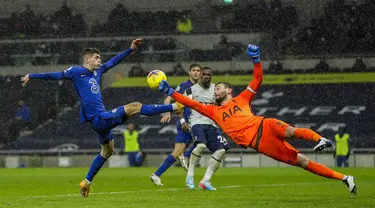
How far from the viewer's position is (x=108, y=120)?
13109 mm

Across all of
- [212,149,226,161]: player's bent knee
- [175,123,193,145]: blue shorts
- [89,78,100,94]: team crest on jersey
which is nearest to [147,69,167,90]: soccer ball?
[89,78,100,94]: team crest on jersey

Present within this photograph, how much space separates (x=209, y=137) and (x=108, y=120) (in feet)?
10.5

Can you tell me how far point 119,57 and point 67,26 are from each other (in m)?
30.9

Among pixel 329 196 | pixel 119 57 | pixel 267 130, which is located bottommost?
pixel 329 196

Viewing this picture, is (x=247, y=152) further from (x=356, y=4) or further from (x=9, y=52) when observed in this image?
(x=9, y=52)

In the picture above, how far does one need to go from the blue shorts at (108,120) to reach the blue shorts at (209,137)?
107 inches

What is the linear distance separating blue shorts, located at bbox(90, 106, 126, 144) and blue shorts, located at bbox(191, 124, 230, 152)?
271cm

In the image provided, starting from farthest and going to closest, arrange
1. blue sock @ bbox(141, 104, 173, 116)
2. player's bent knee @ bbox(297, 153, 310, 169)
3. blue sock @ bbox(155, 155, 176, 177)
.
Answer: blue sock @ bbox(155, 155, 176, 177) → blue sock @ bbox(141, 104, 173, 116) → player's bent knee @ bbox(297, 153, 310, 169)

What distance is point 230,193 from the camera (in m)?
14.0

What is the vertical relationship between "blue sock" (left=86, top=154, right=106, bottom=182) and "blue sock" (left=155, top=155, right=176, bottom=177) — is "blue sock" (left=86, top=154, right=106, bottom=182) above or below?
above

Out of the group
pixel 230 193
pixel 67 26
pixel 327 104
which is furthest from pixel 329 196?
pixel 67 26

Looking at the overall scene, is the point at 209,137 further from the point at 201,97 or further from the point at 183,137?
the point at 183,137

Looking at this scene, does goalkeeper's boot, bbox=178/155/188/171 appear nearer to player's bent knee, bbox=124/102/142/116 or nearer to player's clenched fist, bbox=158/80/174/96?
player's bent knee, bbox=124/102/142/116

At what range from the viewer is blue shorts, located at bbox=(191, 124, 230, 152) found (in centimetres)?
1566
